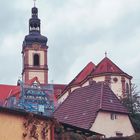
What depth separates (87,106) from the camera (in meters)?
51.8

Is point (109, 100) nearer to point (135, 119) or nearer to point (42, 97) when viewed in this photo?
point (135, 119)

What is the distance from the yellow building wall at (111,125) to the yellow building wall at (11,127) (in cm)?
2515

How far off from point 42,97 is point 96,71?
24.4 m

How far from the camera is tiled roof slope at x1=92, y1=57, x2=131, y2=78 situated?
91000 millimetres

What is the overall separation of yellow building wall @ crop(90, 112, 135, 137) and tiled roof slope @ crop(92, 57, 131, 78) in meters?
37.3

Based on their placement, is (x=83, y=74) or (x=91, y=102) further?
(x=83, y=74)

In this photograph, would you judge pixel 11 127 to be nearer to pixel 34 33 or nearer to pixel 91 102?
pixel 91 102

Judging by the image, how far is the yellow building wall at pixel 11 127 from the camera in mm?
24141

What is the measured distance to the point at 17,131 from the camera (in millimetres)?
24859

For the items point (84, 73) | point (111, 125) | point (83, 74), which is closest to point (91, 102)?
point (111, 125)

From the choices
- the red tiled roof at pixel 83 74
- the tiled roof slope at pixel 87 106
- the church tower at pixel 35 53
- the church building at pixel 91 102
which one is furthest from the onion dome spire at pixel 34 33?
the tiled roof slope at pixel 87 106

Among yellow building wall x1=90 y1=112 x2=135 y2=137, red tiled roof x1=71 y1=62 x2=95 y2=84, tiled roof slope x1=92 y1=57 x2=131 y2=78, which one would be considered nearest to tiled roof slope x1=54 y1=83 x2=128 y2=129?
yellow building wall x1=90 y1=112 x2=135 y2=137

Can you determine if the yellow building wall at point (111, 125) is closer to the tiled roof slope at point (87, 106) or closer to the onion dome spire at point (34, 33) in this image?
the tiled roof slope at point (87, 106)

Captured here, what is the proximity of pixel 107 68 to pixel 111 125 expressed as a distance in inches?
1571
